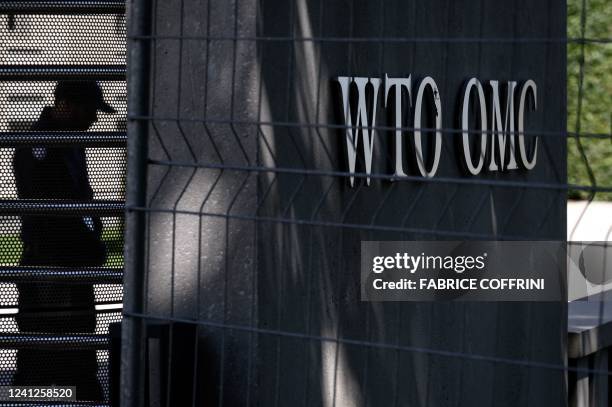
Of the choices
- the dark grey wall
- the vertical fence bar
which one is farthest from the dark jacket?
the vertical fence bar

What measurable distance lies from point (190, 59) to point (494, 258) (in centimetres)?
215

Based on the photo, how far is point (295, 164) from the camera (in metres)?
3.37

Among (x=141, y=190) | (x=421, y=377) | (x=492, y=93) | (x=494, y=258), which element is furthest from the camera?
(x=492, y=93)

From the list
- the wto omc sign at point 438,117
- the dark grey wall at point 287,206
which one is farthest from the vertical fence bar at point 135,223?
the wto omc sign at point 438,117

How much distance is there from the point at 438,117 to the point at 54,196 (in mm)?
1610

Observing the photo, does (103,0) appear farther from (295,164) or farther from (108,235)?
(295,164)

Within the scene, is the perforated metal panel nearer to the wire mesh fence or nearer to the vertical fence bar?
the wire mesh fence

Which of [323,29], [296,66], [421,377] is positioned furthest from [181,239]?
[421,377]

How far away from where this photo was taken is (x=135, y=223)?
269 centimetres

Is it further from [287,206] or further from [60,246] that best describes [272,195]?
[60,246]

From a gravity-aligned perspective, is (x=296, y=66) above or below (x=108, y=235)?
above

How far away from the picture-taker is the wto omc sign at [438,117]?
368cm

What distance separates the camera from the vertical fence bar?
8.79 ft

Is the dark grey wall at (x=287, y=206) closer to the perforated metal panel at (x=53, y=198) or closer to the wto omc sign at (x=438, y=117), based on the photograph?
the wto omc sign at (x=438, y=117)
